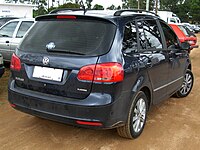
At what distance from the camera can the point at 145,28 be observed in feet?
12.5

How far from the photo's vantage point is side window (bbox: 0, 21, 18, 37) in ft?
26.0

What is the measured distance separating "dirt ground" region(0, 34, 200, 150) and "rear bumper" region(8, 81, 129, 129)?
45 cm

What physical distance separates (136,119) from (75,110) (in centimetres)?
103

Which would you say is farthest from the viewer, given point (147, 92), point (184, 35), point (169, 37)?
point (184, 35)

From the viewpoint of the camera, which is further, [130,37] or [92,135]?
[92,135]

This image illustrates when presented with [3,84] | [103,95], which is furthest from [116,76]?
[3,84]

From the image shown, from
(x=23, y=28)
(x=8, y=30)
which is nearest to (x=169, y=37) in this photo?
(x=23, y=28)

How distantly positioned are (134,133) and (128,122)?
0.28 m

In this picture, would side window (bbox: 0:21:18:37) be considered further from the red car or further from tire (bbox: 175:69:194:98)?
the red car

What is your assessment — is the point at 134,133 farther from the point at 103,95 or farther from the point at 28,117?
the point at 28,117

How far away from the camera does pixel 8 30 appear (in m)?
8.02

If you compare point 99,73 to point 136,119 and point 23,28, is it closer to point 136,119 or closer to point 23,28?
point 136,119

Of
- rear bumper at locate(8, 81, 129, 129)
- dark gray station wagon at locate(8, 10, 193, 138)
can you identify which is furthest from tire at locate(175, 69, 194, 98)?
rear bumper at locate(8, 81, 129, 129)

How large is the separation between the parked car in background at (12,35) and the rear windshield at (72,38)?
4.49 meters
